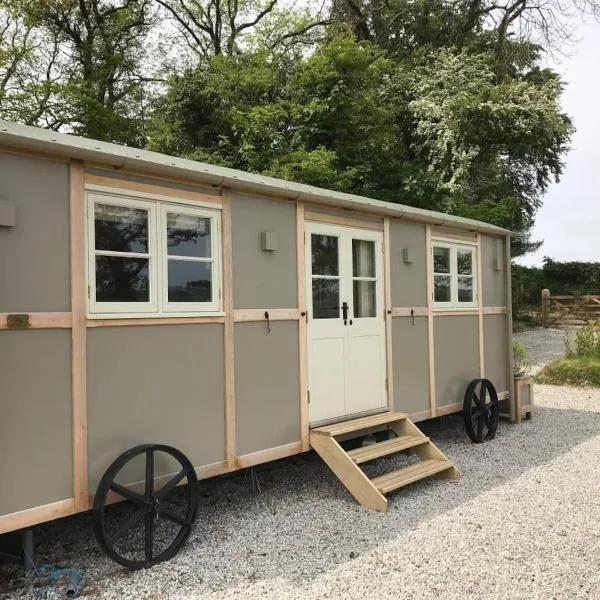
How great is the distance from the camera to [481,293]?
7391mm

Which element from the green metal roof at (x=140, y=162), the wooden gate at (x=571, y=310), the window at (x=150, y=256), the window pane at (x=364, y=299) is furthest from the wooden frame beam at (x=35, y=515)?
the wooden gate at (x=571, y=310)

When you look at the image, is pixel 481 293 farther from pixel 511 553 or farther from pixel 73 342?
pixel 73 342

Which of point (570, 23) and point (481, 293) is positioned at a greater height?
point (570, 23)

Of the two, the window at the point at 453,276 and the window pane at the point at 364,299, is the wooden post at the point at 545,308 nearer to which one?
the window at the point at 453,276

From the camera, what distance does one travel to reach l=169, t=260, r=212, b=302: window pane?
407cm

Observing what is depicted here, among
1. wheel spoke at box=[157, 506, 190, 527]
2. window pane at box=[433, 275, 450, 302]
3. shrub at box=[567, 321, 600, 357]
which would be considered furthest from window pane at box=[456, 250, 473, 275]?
A: shrub at box=[567, 321, 600, 357]

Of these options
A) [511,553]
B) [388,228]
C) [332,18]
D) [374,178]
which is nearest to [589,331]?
[374,178]

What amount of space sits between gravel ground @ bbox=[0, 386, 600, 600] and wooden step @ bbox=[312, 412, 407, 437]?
0.55m

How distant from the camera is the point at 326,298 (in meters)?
5.28

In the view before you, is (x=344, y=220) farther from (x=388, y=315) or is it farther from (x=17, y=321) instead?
(x=17, y=321)

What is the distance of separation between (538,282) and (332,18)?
13.5 metres

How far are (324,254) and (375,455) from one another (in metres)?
1.81

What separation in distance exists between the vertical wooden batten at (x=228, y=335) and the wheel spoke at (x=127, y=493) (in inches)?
31.0

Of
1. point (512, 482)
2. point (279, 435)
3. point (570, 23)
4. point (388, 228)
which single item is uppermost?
point (570, 23)
